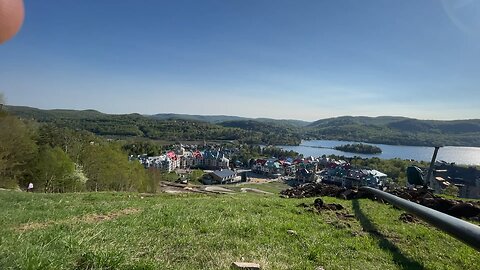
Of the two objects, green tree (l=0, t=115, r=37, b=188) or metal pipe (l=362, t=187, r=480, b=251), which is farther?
green tree (l=0, t=115, r=37, b=188)

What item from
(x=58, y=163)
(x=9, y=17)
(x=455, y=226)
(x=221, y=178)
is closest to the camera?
(x=9, y=17)

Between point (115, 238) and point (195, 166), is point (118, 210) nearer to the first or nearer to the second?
point (115, 238)

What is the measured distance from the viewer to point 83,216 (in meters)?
9.67

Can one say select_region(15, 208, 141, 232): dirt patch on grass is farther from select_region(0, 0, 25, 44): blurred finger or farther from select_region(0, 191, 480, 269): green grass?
select_region(0, 0, 25, 44): blurred finger

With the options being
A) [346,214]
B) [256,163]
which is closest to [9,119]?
[346,214]

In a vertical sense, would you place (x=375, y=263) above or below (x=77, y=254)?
below

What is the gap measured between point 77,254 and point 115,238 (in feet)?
4.24

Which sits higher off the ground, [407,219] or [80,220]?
[80,220]

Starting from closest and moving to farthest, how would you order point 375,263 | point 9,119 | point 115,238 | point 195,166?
point 115,238, point 375,263, point 9,119, point 195,166

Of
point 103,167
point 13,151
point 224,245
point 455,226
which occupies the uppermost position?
point 455,226

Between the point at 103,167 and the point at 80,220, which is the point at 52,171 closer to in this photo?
the point at 103,167

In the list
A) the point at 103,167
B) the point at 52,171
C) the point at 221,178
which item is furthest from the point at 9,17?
the point at 221,178

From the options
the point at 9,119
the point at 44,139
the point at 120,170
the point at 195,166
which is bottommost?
the point at 195,166

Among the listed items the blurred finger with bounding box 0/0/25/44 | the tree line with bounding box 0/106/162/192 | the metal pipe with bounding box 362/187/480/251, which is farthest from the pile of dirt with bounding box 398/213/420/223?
the tree line with bounding box 0/106/162/192
